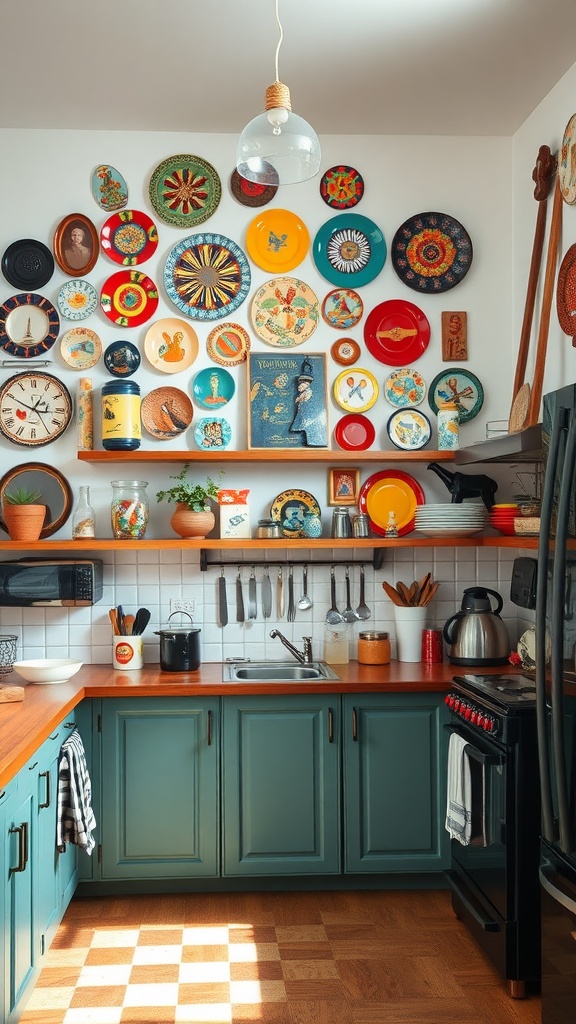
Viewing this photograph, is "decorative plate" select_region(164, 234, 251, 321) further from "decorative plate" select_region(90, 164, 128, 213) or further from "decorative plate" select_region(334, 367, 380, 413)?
"decorative plate" select_region(334, 367, 380, 413)

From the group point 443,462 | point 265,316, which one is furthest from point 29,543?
point 443,462

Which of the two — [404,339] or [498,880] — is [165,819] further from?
[404,339]

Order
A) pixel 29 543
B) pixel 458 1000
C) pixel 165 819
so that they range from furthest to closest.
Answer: pixel 29 543 → pixel 165 819 → pixel 458 1000

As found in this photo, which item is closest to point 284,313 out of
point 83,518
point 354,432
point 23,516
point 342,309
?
point 342,309

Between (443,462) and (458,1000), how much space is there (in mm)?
2156

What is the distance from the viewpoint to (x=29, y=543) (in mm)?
3764

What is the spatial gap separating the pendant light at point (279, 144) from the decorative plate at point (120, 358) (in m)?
1.75

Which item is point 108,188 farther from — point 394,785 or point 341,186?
point 394,785

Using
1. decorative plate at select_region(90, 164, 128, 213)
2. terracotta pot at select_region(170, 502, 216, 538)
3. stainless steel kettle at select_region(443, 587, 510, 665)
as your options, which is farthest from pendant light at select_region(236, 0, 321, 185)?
stainless steel kettle at select_region(443, 587, 510, 665)

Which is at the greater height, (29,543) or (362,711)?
(29,543)

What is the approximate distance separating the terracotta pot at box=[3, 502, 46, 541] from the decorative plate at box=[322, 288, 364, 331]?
152cm

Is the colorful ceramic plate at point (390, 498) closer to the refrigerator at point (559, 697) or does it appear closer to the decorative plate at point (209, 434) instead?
the decorative plate at point (209, 434)

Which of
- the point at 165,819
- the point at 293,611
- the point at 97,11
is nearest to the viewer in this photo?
the point at 97,11

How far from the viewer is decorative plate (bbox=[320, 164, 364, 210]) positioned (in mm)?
4070
